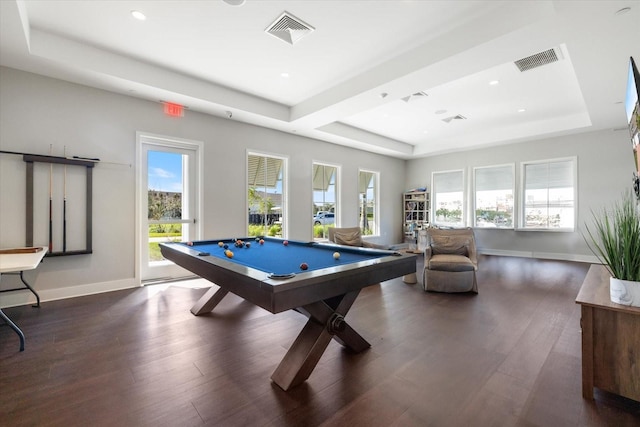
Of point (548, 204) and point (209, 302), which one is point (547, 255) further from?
point (209, 302)

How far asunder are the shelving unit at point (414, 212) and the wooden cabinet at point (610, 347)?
6.89 metres

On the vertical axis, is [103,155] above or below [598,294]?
above

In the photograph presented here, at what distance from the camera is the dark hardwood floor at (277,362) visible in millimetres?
1667

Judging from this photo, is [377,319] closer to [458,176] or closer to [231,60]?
[231,60]

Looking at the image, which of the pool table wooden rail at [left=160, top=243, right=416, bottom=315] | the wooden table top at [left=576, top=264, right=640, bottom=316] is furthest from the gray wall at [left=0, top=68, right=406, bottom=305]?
the wooden table top at [left=576, top=264, right=640, bottom=316]

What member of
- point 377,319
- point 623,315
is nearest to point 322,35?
point 377,319

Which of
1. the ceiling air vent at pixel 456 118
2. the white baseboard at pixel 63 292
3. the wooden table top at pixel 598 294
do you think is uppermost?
the ceiling air vent at pixel 456 118

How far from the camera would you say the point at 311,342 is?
2043 millimetres

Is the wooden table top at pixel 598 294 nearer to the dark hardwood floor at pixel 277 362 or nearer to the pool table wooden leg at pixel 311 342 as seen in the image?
the dark hardwood floor at pixel 277 362

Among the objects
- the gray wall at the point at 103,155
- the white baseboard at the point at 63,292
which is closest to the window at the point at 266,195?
the gray wall at the point at 103,155

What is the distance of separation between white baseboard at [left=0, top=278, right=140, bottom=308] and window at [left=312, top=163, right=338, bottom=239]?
12.5 ft

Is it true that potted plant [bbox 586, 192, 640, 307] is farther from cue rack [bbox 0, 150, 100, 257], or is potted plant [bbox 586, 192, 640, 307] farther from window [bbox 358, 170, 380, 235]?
window [bbox 358, 170, 380, 235]

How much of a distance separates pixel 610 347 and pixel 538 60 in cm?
360

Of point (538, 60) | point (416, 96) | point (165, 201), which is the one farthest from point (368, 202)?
point (165, 201)
